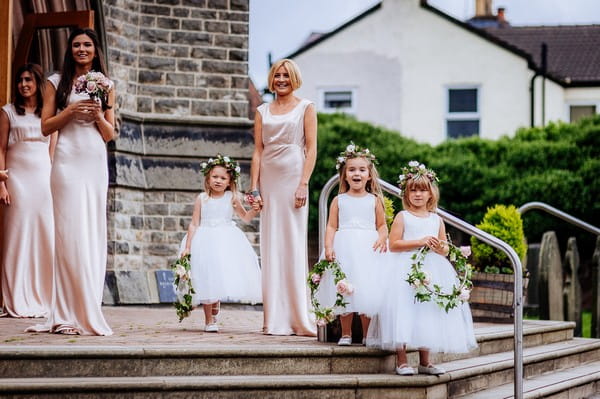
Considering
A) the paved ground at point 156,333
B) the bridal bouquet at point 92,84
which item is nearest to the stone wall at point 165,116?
the paved ground at point 156,333

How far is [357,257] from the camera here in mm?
8477

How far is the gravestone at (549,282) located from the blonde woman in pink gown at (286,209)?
5.31 meters

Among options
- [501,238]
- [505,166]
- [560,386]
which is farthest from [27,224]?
[505,166]

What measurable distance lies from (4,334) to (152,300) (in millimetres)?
5212

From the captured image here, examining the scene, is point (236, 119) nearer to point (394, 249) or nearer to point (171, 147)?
point (171, 147)

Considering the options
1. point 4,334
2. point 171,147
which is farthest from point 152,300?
point 4,334

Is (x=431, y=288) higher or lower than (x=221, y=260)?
lower

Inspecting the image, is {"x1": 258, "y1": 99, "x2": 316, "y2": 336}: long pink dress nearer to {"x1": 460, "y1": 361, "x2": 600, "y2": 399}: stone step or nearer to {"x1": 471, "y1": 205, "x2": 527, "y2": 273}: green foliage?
{"x1": 460, "y1": 361, "x2": 600, "y2": 399}: stone step

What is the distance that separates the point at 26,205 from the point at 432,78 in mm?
22181

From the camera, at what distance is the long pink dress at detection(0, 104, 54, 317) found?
1107cm

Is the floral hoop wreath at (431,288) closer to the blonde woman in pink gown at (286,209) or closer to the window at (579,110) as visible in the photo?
the blonde woman in pink gown at (286,209)

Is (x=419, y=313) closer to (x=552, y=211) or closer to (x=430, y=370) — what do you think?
(x=430, y=370)

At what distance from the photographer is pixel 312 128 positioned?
9570mm

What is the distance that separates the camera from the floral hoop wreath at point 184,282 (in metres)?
9.45
